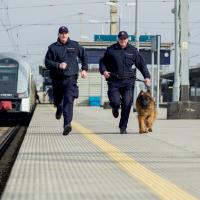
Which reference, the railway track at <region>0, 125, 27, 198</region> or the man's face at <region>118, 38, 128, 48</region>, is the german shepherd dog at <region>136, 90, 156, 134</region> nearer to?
the man's face at <region>118, 38, 128, 48</region>

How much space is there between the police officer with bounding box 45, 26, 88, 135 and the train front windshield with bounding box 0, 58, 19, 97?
12900mm

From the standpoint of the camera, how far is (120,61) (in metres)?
14.0

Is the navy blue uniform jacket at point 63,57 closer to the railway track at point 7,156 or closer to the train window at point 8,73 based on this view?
the railway track at point 7,156

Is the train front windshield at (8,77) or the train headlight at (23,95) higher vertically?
the train front windshield at (8,77)

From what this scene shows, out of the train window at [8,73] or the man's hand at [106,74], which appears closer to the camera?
the man's hand at [106,74]

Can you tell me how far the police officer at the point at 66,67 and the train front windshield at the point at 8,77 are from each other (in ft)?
42.3

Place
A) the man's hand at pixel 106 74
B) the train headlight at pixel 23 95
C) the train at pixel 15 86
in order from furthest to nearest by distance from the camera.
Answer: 1. the train headlight at pixel 23 95
2. the train at pixel 15 86
3. the man's hand at pixel 106 74

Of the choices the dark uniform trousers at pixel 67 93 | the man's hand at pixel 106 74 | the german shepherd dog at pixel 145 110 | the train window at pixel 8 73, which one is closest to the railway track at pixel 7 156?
the dark uniform trousers at pixel 67 93

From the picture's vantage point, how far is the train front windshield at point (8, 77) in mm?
26587

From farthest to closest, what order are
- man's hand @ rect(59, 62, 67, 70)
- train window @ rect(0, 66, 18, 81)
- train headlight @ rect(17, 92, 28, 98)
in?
train window @ rect(0, 66, 18, 81) → train headlight @ rect(17, 92, 28, 98) → man's hand @ rect(59, 62, 67, 70)

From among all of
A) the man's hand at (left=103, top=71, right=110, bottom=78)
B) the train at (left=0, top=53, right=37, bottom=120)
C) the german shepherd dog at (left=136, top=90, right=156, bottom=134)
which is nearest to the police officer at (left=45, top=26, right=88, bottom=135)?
the man's hand at (left=103, top=71, right=110, bottom=78)

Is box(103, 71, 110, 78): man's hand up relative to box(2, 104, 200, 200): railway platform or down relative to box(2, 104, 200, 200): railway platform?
up

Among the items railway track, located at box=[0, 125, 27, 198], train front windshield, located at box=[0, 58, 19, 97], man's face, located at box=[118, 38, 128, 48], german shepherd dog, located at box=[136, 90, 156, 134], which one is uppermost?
man's face, located at box=[118, 38, 128, 48]

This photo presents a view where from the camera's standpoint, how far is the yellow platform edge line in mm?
6597
